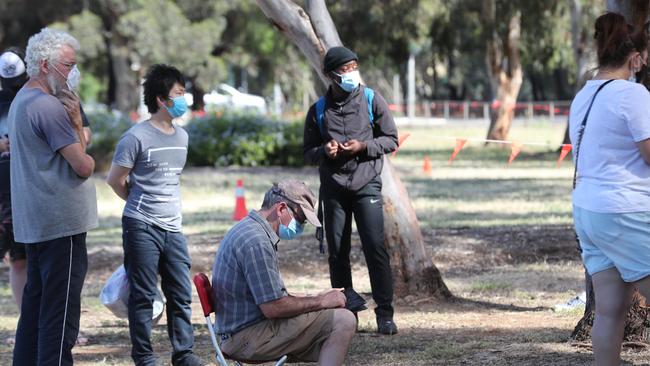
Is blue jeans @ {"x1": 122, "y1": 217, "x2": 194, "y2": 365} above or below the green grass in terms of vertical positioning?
above

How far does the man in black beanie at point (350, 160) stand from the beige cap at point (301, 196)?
2.17 meters

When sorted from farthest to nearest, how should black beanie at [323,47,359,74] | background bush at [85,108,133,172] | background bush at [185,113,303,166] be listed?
background bush at [185,113,303,166]
background bush at [85,108,133,172]
black beanie at [323,47,359,74]

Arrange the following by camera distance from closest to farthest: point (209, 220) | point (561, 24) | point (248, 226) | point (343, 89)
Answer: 1. point (248, 226)
2. point (343, 89)
3. point (209, 220)
4. point (561, 24)

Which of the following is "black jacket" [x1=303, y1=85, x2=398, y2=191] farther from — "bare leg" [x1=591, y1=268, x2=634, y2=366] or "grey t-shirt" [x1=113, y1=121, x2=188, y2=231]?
"bare leg" [x1=591, y1=268, x2=634, y2=366]

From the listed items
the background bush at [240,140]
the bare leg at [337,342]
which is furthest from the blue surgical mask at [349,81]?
the background bush at [240,140]

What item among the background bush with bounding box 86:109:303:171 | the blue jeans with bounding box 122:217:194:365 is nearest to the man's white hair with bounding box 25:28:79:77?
the blue jeans with bounding box 122:217:194:365

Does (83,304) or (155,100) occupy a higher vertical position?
(155,100)

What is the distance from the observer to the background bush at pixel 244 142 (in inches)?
970

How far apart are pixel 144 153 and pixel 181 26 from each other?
3911 centimetres

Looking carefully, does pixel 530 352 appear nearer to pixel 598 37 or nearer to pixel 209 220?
pixel 598 37

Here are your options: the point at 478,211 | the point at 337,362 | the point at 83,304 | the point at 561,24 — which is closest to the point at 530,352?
the point at 337,362

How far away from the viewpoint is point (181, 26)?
4469 cm

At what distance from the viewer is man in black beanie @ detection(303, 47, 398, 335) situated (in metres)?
7.25

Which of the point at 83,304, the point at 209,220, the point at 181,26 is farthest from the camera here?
the point at 181,26
